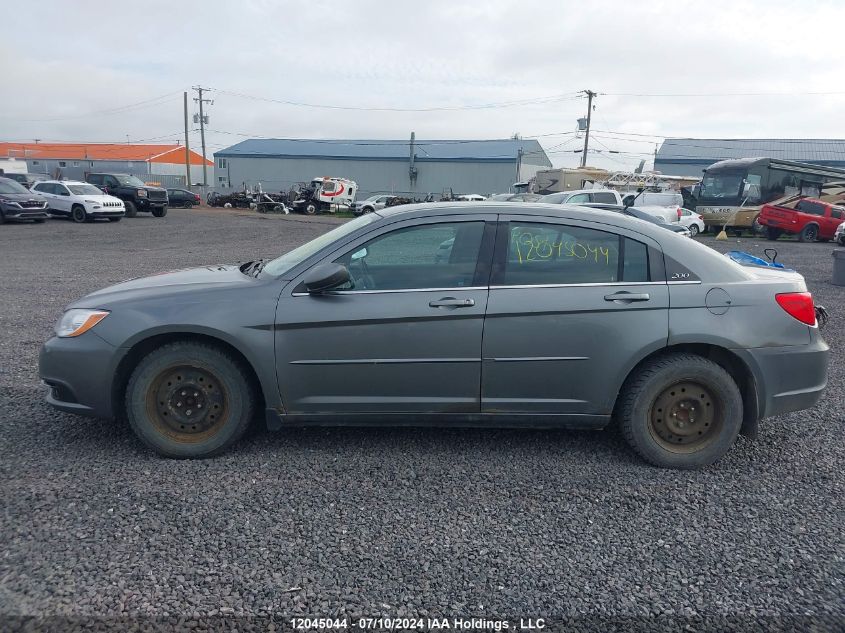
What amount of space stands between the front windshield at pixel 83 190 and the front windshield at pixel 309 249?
26.2 meters

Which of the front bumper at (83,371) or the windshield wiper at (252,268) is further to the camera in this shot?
the windshield wiper at (252,268)

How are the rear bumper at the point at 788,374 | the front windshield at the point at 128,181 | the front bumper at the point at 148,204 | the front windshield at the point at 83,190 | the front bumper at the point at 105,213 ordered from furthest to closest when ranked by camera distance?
the front windshield at the point at 128,181
the front bumper at the point at 148,204
the front windshield at the point at 83,190
the front bumper at the point at 105,213
the rear bumper at the point at 788,374

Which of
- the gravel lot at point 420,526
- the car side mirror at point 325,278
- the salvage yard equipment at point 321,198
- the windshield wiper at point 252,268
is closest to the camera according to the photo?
the gravel lot at point 420,526

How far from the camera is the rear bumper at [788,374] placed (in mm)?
4133

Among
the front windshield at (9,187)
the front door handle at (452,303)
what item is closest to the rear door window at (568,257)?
the front door handle at (452,303)

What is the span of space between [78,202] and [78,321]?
85.3 feet

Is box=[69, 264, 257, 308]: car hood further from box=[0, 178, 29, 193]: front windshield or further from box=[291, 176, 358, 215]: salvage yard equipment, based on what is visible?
box=[291, 176, 358, 215]: salvage yard equipment

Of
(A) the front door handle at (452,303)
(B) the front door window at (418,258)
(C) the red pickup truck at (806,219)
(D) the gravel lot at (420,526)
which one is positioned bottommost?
(D) the gravel lot at (420,526)

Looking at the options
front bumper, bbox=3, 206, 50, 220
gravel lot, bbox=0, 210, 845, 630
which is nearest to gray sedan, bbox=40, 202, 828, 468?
gravel lot, bbox=0, 210, 845, 630

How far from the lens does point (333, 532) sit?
3371 mm

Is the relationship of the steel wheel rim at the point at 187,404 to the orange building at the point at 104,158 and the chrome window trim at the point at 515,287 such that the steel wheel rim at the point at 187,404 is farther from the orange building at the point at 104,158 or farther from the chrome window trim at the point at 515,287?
the orange building at the point at 104,158

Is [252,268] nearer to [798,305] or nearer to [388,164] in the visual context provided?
[798,305]

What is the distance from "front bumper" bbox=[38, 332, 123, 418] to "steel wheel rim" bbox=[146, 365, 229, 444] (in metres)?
0.27

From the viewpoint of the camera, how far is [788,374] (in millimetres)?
4180
